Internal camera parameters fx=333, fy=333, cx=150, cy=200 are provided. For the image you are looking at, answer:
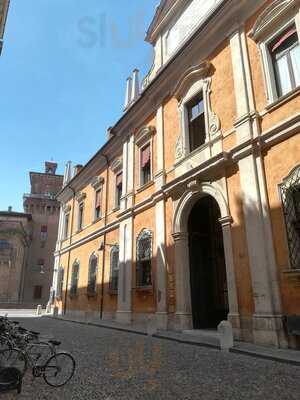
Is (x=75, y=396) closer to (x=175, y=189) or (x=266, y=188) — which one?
(x=266, y=188)

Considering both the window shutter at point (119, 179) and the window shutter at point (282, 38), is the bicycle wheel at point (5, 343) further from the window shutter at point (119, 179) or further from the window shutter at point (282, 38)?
the window shutter at point (119, 179)

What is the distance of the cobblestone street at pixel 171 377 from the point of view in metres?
4.54

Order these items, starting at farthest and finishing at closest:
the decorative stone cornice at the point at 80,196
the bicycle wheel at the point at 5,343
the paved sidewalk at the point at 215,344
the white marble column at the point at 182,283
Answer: the decorative stone cornice at the point at 80,196 → the white marble column at the point at 182,283 → the paved sidewalk at the point at 215,344 → the bicycle wheel at the point at 5,343

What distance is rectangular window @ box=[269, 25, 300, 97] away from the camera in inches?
352

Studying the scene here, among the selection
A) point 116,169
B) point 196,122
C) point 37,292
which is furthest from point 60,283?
point 37,292

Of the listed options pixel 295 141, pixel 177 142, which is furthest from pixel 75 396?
pixel 177 142

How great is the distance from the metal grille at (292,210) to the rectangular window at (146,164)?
7.55 m

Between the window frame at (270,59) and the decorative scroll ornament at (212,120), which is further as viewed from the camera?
the decorative scroll ornament at (212,120)

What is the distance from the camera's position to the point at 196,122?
41.5 ft

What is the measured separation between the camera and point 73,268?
22.0m

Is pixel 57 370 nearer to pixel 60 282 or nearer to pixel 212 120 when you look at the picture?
pixel 212 120

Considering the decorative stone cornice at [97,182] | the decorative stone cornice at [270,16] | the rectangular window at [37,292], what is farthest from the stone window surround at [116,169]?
the rectangular window at [37,292]

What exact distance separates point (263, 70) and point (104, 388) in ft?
29.4

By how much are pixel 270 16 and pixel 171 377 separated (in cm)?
970
